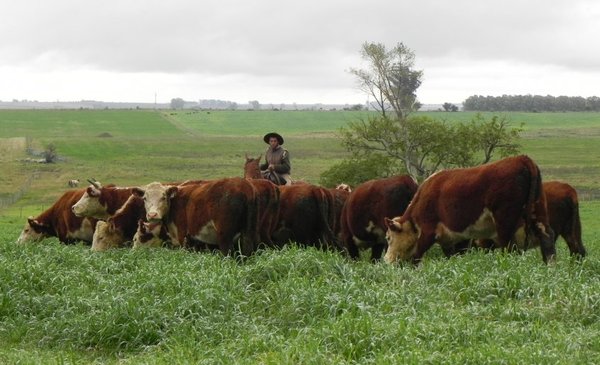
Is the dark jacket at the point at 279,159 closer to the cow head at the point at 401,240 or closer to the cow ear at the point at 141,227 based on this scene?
the cow ear at the point at 141,227

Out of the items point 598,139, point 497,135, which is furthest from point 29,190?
point 598,139

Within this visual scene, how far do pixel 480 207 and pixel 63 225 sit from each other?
31.4 feet

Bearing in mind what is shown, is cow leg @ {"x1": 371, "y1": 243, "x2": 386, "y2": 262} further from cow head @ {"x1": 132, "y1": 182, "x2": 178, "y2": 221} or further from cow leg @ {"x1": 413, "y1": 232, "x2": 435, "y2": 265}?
cow head @ {"x1": 132, "y1": 182, "x2": 178, "y2": 221}

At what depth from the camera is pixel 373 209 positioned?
14.3 m

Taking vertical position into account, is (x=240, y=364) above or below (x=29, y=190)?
above

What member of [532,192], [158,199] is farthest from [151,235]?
[532,192]

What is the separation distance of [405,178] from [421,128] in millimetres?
27275

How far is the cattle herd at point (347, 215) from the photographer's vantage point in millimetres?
11297

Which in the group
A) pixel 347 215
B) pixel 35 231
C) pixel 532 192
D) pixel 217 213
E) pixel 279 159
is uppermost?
pixel 532 192

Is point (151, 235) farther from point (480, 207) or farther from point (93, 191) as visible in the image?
point (480, 207)

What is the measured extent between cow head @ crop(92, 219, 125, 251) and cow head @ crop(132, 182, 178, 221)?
156cm

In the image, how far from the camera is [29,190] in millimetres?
48281

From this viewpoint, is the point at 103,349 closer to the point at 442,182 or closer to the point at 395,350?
the point at 395,350

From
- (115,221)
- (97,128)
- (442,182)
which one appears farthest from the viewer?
(97,128)
